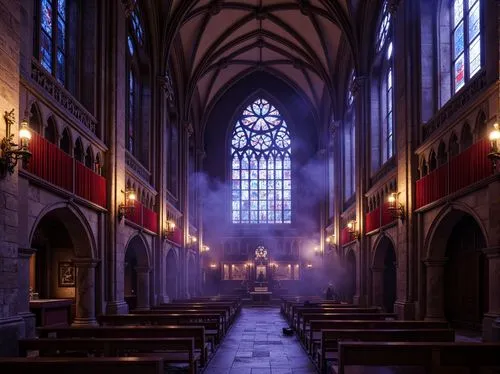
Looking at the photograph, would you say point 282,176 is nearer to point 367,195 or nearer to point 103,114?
point 367,195

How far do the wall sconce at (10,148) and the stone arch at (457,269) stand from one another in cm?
941

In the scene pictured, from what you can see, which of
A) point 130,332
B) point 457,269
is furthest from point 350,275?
point 130,332

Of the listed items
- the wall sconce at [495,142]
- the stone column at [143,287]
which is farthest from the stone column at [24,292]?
the stone column at [143,287]

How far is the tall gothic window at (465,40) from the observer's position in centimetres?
1455

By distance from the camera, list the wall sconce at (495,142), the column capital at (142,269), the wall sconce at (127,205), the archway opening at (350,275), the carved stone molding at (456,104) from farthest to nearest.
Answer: the archway opening at (350,275) → the column capital at (142,269) → the wall sconce at (127,205) → the carved stone molding at (456,104) → the wall sconce at (495,142)

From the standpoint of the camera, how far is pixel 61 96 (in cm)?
1409

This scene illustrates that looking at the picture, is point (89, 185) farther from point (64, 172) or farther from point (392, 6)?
point (392, 6)

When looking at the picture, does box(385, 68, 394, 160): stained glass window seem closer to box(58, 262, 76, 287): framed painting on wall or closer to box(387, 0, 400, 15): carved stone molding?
box(387, 0, 400, 15): carved stone molding

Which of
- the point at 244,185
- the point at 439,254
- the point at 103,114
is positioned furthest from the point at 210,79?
the point at 439,254

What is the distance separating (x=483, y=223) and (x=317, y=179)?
28936 millimetres

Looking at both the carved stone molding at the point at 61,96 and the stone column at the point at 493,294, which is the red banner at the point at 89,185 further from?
the stone column at the point at 493,294

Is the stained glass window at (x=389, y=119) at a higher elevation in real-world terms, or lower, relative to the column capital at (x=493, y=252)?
higher

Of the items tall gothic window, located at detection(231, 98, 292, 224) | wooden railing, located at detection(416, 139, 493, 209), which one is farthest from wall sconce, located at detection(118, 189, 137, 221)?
tall gothic window, located at detection(231, 98, 292, 224)

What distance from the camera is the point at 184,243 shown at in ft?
106
